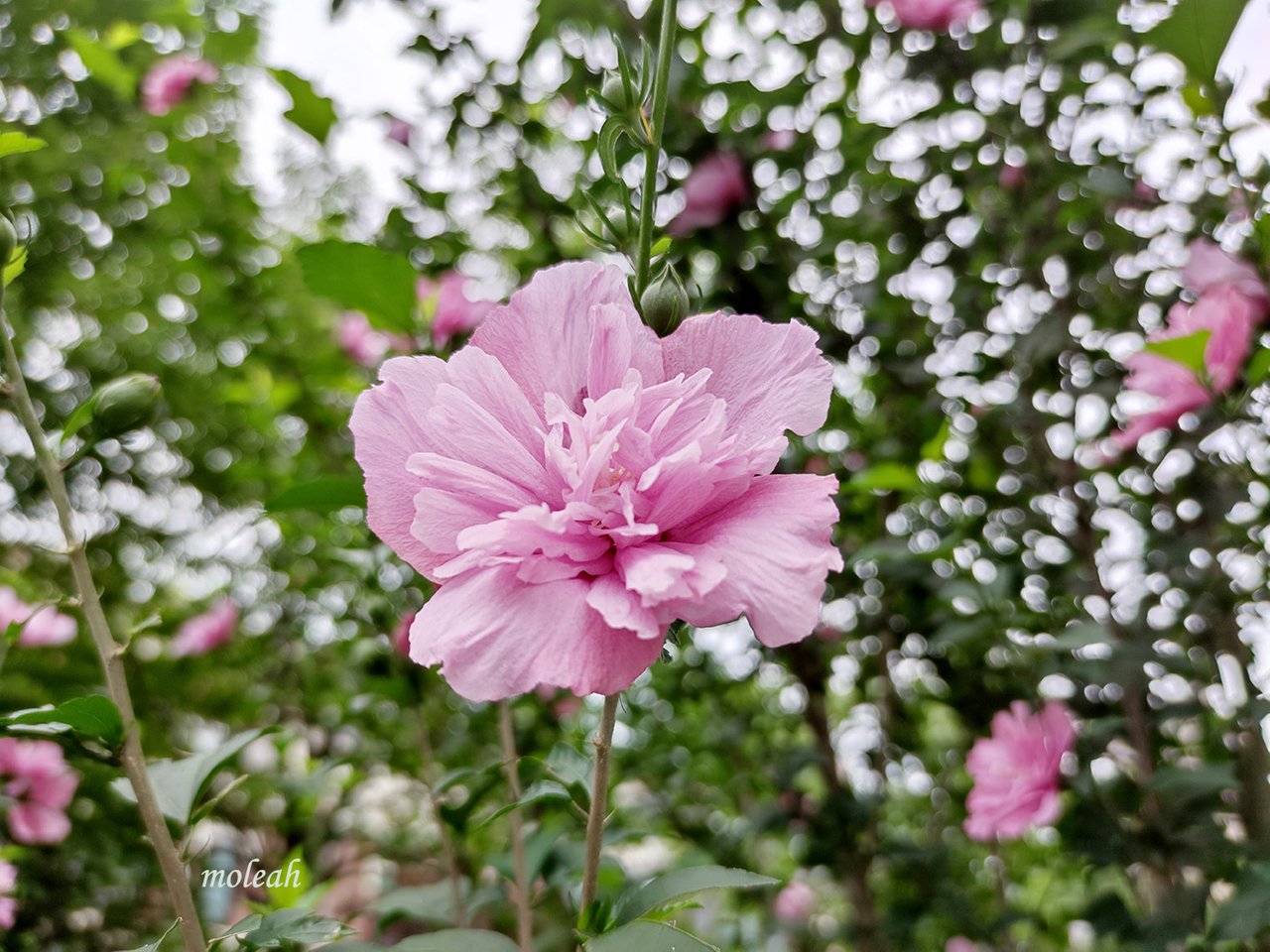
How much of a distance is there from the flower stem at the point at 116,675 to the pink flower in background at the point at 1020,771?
2.26 ft

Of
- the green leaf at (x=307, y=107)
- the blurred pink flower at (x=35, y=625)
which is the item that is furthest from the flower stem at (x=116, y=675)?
the blurred pink flower at (x=35, y=625)

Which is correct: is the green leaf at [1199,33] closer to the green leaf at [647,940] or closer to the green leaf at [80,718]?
the green leaf at [647,940]

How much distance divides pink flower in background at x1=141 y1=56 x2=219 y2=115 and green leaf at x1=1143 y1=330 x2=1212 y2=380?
1544 mm

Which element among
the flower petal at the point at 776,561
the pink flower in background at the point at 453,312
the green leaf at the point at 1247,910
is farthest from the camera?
the pink flower in background at the point at 453,312

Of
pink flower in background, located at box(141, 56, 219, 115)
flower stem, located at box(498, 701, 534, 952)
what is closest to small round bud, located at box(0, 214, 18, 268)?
flower stem, located at box(498, 701, 534, 952)

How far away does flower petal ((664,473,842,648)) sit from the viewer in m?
0.32

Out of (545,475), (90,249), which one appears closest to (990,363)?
(545,475)

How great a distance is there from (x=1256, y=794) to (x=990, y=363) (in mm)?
494

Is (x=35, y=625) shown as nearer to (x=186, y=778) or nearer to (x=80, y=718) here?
(x=186, y=778)

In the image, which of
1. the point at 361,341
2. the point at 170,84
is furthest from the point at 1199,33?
the point at 170,84

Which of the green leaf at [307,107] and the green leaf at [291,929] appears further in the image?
the green leaf at [307,107]

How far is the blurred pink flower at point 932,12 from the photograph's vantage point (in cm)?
98

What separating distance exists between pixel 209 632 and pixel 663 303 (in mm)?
1537

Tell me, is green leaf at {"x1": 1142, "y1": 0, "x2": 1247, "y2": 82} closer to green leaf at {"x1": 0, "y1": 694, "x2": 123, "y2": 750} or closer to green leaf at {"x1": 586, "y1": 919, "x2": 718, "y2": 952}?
green leaf at {"x1": 586, "y1": 919, "x2": 718, "y2": 952}
